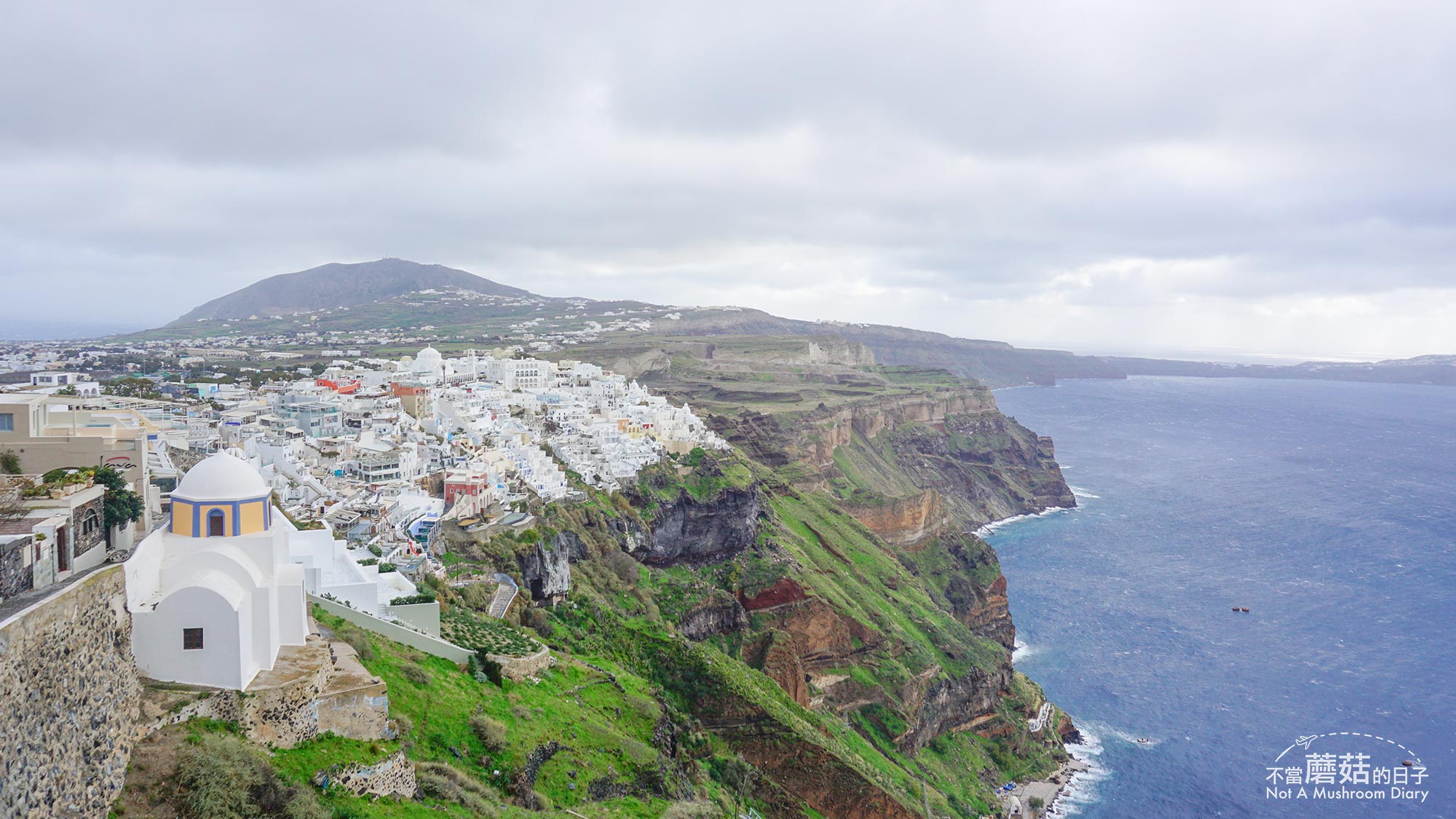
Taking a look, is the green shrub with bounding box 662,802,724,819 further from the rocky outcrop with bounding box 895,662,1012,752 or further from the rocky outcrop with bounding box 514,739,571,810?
the rocky outcrop with bounding box 895,662,1012,752

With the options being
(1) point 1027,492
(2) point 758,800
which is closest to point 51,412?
(2) point 758,800

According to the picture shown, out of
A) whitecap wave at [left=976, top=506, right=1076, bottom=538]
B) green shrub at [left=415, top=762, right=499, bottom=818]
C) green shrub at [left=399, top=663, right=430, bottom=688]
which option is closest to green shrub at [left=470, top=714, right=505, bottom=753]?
green shrub at [left=399, top=663, right=430, bottom=688]

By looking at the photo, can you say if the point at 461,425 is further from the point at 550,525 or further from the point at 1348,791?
the point at 1348,791

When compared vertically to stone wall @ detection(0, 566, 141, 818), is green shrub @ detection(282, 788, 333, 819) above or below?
below

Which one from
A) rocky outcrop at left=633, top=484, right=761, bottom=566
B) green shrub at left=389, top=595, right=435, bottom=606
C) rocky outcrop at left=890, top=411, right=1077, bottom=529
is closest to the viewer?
green shrub at left=389, top=595, right=435, bottom=606

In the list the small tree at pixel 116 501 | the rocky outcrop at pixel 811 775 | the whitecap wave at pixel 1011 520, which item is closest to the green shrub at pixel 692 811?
the rocky outcrop at pixel 811 775
